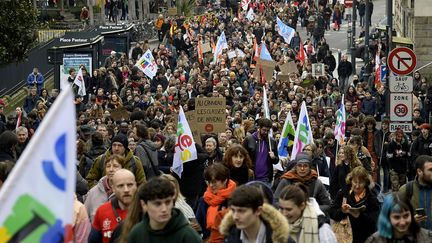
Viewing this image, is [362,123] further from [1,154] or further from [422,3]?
[422,3]

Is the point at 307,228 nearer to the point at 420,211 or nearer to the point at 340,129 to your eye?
the point at 420,211

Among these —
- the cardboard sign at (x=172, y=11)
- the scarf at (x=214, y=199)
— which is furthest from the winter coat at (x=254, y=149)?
the cardboard sign at (x=172, y=11)

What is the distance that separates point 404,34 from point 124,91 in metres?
14.7

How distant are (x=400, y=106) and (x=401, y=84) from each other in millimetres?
322

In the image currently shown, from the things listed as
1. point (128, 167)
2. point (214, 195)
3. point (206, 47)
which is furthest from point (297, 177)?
point (206, 47)

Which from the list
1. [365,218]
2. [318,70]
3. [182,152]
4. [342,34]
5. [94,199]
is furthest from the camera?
[342,34]

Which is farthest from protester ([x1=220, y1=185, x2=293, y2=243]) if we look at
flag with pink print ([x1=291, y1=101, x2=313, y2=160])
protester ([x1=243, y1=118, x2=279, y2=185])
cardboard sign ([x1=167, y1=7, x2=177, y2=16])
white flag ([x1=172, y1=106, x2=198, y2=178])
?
cardboard sign ([x1=167, y1=7, x2=177, y2=16])

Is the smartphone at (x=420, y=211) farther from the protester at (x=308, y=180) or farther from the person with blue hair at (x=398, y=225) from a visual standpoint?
the person with blue hair at (x=398, y=225)

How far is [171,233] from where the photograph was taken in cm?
682

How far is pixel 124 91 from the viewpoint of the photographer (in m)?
30.4

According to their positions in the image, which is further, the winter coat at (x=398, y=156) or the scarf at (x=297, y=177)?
the winter coat at (x=398, y=156)

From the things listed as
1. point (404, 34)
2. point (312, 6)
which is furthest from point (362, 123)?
point (312, 6)

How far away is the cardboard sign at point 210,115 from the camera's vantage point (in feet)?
62.0

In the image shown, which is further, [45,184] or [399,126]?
[399,126]
